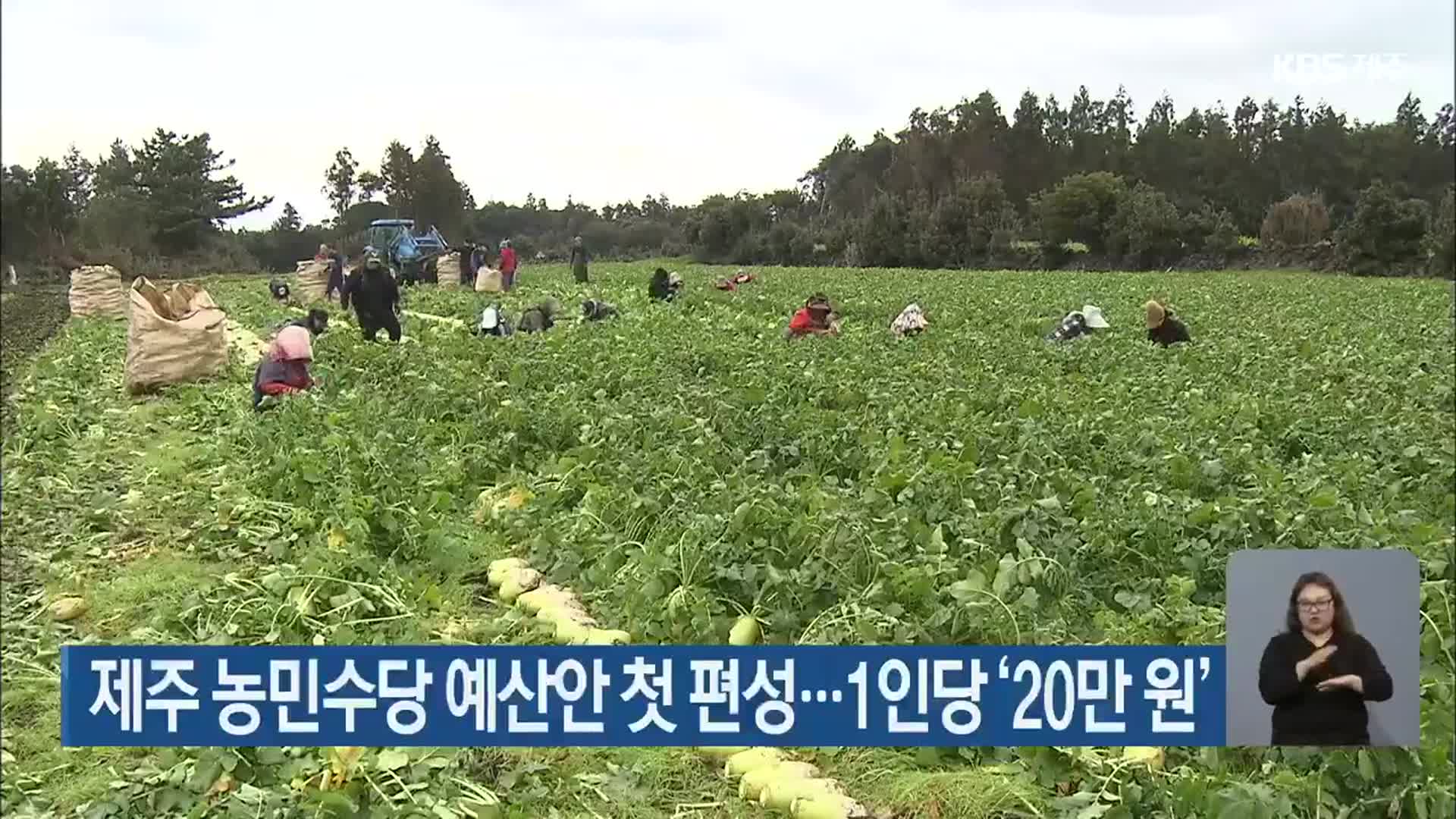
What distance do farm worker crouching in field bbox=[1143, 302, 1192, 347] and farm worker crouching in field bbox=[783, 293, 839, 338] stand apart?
8.51ft

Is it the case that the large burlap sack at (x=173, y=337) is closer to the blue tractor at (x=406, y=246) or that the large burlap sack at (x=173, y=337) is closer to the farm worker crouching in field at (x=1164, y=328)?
the blue tractor at (x=406, y=246)

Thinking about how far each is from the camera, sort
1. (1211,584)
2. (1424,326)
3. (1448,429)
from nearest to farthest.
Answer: (1211,584), (1448,429), (1424,326)

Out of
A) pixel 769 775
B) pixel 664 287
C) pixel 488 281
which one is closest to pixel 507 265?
pixel 488 281

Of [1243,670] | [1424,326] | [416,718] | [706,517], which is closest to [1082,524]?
[1243,670]

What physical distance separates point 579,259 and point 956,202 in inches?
58.7

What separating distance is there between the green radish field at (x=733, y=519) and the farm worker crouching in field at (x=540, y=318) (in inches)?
85.0

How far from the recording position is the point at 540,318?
9.58 m

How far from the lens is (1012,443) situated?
184 inches

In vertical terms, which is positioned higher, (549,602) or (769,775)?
(549,602)

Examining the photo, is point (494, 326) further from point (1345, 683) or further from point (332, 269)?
point (1345, 683)

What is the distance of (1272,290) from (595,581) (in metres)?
4.45

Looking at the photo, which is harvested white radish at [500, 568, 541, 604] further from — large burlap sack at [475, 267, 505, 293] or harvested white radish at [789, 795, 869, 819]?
large burlap sack at [475, 267, 505, 293]

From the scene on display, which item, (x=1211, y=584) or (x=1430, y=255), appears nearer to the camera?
(x=1211, y=584)

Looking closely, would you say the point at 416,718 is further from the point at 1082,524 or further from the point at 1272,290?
the point at 1272,290
